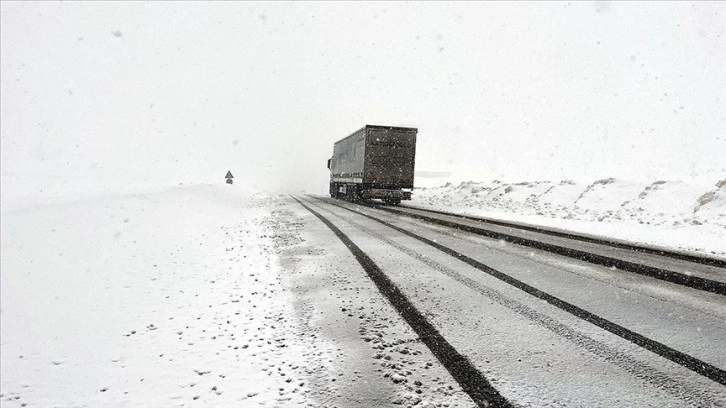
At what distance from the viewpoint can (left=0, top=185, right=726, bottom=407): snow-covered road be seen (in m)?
2.33

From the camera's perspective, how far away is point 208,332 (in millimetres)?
3328

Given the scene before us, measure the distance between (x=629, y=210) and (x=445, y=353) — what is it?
18016 millimetres

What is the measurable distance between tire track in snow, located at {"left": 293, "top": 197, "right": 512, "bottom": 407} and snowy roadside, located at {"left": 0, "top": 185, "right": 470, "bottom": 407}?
8 centimetres

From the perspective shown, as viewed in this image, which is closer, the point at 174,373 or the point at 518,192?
the point at 174,373

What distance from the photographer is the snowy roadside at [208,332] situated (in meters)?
2.38

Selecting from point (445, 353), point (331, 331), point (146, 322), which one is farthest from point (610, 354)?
point (146, 322)

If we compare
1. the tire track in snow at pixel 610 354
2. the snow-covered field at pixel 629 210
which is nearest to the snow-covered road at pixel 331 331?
the tire track in snow at pixel 610 354

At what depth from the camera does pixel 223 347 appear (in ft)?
9.85

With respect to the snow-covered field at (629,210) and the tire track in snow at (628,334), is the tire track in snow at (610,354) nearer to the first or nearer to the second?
the tire track in snow at (628,334)

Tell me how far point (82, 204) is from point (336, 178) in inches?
791

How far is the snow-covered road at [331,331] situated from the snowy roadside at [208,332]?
0.6 inches

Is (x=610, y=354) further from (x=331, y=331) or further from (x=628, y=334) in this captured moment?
(x=331, y=331)

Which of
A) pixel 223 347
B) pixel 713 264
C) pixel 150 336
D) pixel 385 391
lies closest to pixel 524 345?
pixel 385 391

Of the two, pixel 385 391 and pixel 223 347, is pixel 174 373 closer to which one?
pixel 223 347
